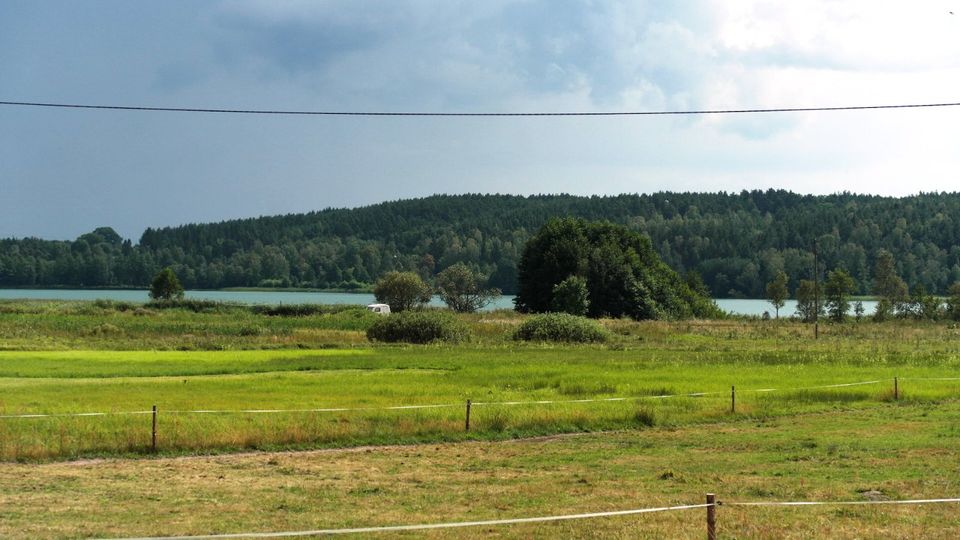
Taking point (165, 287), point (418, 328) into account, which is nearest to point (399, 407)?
point (418, 328)

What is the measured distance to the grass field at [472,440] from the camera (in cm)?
1548

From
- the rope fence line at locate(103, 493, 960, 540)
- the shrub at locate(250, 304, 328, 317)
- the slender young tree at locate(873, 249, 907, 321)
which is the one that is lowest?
the rope fence line at locate(103, 493, 960, 540)

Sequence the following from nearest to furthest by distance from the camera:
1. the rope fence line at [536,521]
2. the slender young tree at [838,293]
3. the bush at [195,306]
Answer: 1. the rope fence line at [536,521]
2. the bush at [195,306]
3. the slender young tree at [838,293]

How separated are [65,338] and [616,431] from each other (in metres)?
49.1

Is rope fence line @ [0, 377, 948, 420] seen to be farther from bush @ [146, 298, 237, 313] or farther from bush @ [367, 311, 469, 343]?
bush @ [146, 298, 237, 313]

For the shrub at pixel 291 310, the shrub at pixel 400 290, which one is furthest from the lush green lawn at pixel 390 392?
the shrub at pixel 400 290

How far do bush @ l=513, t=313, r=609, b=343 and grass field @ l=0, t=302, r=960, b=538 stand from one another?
14.5 meters

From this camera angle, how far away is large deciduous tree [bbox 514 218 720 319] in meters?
101

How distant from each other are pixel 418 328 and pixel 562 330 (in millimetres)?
9902

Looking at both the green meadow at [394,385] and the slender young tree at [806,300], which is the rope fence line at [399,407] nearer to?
the green meadow at [394,385]

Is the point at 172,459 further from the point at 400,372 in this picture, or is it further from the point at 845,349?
the point at 845,349

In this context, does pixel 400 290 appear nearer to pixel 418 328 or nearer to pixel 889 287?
pixel 418 328

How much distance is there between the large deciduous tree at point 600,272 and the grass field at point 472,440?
47120mm

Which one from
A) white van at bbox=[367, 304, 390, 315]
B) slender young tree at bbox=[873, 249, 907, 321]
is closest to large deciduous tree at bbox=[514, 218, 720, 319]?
white van at bbox=[367, 304, 390, 315]
